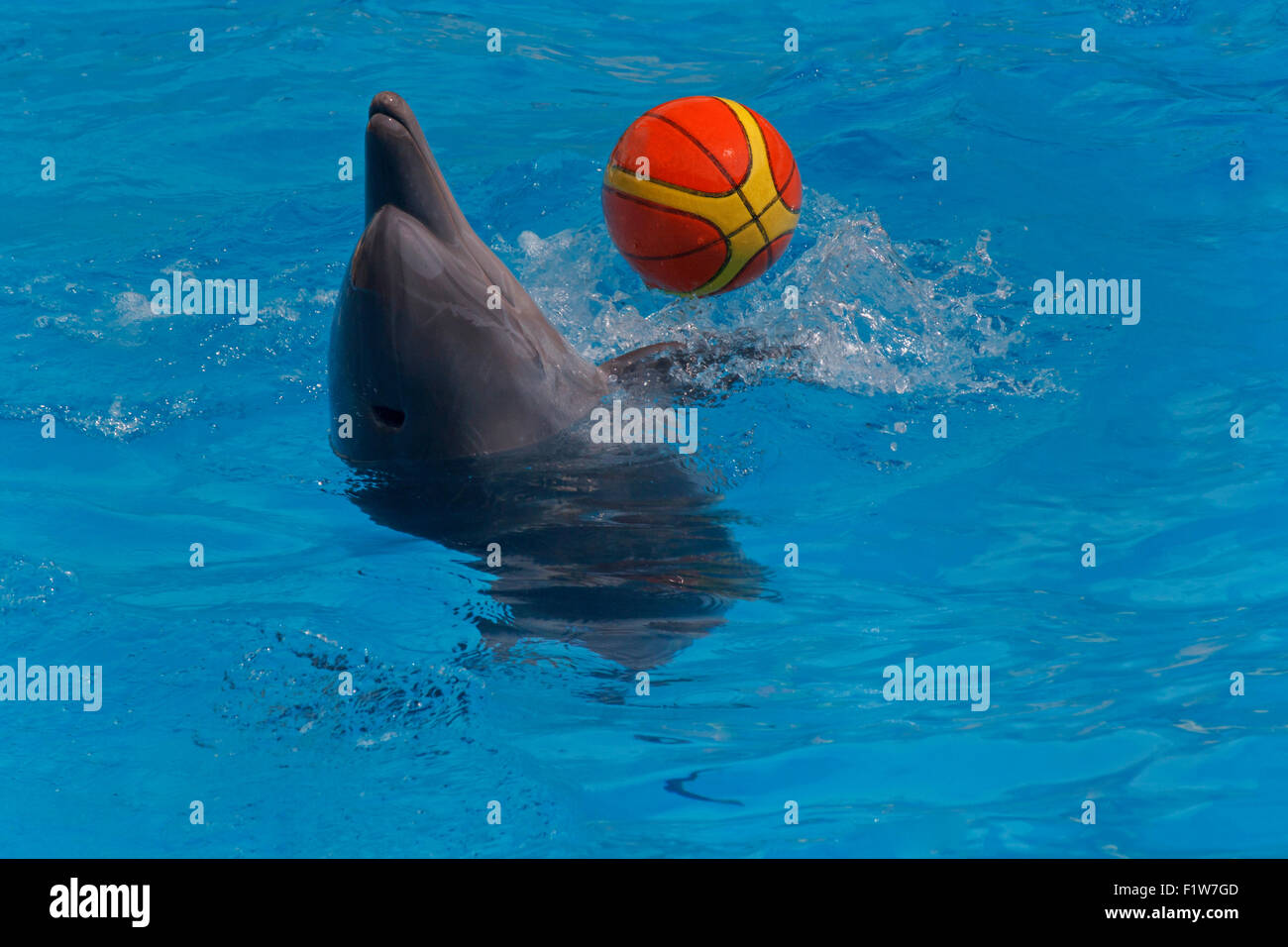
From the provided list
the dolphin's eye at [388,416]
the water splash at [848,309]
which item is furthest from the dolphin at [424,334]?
the water splash at [848,309]

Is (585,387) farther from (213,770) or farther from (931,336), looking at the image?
(931,336)

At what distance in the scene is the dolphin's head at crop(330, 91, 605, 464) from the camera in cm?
383

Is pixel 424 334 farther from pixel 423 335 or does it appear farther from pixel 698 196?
pixel 698 196

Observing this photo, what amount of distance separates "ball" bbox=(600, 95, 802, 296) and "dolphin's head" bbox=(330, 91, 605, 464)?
99 centimetres

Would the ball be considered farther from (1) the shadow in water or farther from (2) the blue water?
(1) the shadow in water

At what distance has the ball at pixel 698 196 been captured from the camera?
5.12m

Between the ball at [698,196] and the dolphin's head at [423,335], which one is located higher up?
the ball at [698,196]

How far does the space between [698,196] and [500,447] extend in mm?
1473

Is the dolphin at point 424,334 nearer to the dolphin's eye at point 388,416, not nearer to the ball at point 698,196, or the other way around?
the dolphin's eye at point 388,416

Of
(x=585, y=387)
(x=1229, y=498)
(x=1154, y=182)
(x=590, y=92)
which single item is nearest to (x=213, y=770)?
(x=585, y=387)

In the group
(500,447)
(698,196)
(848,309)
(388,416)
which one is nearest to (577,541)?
(500,447)

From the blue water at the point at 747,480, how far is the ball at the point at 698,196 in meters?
0.47


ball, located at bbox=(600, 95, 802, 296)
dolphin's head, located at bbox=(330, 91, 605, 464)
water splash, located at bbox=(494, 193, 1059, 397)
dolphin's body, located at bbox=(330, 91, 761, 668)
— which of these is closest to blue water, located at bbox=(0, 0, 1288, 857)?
water splash, located at bbox=(494, 193, 1059, 397)

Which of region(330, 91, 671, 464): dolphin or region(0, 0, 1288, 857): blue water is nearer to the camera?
region(330, 91, 671, 464): dolphin
